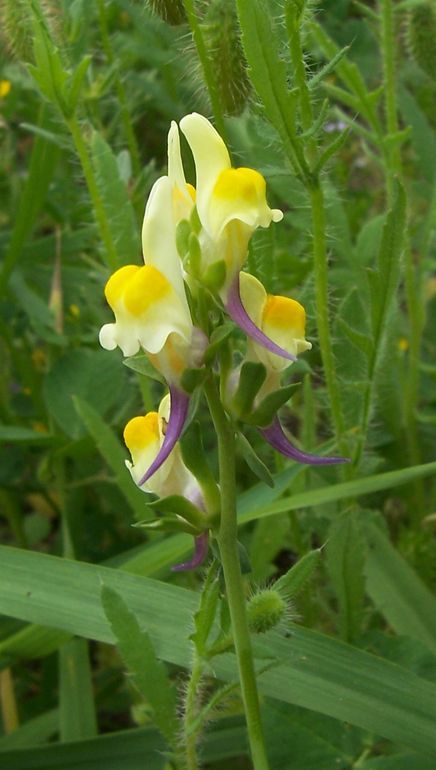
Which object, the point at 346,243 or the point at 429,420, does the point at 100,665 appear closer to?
the point at 429,420

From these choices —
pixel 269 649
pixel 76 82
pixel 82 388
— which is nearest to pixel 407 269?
pixel 82 388

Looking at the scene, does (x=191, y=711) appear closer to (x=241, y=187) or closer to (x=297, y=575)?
(x=297, y=575)

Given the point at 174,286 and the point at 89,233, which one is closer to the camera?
the point at 174,286

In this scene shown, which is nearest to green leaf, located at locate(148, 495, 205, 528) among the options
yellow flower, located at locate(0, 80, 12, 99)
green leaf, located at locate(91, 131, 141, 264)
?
green leaf, located at locate(91, 131, 141, 264)

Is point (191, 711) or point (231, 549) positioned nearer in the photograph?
point (231, 549)

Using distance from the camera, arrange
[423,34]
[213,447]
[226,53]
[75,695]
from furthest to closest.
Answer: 1. [213,447]
2. [423,34]
3. [75,695]
4. [226,53]

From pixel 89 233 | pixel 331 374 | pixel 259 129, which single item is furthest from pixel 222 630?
pixel 89 233
